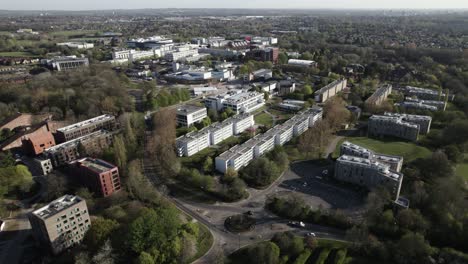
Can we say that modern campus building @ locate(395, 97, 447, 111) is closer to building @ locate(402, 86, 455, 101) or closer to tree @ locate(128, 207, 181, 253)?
building @ locate(402, 86, 455, 101)

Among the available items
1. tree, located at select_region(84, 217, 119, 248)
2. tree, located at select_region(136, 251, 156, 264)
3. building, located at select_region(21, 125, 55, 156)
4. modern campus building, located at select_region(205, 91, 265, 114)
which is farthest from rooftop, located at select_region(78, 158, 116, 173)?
modern campus building, located at select_region(205, 91, 265, 114)

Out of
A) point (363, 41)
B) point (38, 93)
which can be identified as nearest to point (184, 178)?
point (38, 93)

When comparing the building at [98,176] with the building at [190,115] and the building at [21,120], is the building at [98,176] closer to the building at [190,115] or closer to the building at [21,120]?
the building at [190,115]

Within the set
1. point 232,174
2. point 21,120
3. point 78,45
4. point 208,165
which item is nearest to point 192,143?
point 208,165

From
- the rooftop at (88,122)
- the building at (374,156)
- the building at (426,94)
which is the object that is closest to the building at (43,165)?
the rooftop at (88,122)

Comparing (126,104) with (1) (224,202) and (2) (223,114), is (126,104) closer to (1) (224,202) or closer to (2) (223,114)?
(2) (223,114)
